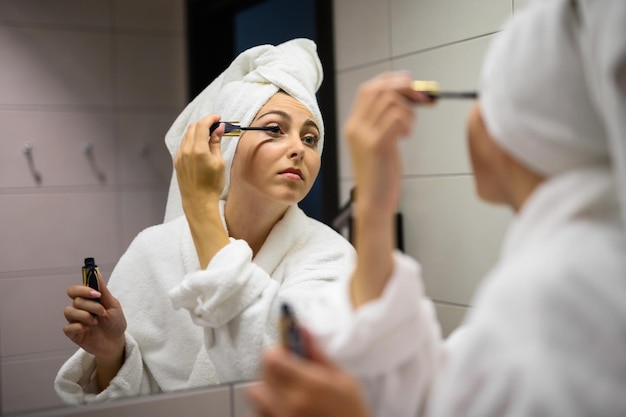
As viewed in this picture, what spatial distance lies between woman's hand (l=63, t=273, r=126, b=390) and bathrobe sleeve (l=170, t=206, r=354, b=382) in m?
0.10

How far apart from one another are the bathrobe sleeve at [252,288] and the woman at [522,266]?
33 centimetres

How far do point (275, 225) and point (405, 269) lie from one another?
45 cm

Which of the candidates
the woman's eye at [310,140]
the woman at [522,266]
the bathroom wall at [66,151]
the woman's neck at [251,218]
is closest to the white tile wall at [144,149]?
the bathroom wall at [66,151]

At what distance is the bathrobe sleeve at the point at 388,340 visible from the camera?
28.9 inches

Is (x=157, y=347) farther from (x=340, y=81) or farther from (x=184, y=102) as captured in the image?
(x=340, y=81)

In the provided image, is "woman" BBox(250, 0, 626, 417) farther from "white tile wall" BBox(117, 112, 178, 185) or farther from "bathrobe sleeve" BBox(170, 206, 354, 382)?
"white tile wall" BBox(117, 112, 178, 185)

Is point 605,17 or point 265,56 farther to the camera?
point 265,56

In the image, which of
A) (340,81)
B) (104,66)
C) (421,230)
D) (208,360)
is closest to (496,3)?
(340,81)

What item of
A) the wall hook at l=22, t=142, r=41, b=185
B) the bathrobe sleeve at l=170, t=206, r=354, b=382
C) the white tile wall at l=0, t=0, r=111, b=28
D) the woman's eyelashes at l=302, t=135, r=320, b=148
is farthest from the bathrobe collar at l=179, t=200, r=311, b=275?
the white tile wall at l=0, t=0, r=111, b=28

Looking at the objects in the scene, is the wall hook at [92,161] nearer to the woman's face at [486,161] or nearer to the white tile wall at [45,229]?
the white tile wall at [45,229]

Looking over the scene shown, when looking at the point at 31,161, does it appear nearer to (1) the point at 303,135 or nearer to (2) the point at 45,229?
(2) the point at 45,229

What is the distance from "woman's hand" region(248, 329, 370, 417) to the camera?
2.02ft

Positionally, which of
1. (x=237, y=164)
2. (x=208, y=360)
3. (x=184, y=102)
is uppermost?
(x=184, y=102)

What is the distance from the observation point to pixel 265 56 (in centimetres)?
115
